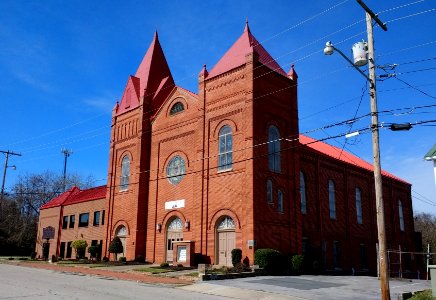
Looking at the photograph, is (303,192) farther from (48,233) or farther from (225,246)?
(48,233)

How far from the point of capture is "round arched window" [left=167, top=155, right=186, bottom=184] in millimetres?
34344

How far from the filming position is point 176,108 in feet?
119

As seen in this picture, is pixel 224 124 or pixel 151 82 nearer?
pixel 224 124

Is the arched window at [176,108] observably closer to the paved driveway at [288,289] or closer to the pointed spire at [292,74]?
the pointed spire at [292,74]

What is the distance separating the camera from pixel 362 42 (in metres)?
16.4

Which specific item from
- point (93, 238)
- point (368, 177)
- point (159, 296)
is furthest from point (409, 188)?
point (159, 296)

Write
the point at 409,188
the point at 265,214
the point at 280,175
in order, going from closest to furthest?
the point at 265,214
the point at 280,175
the point at 409,188

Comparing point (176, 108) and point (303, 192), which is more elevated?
point (176, 108)

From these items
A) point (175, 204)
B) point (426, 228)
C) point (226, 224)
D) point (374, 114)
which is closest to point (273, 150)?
point (226, 224)

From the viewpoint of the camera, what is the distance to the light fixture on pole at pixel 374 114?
14.9m

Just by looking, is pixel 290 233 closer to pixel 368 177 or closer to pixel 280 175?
pixel 280 175

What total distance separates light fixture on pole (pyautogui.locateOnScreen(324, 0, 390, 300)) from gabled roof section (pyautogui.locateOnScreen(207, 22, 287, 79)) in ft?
50.1

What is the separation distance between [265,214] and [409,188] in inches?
1209

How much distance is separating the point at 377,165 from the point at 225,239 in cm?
1586
